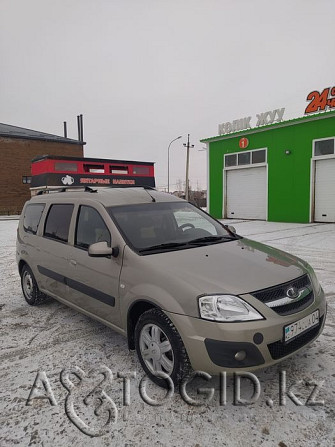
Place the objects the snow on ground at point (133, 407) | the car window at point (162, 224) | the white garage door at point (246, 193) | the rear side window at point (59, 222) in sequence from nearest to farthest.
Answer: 1. the snow on ground at point (133, 407)
2. the car window at point (162, 224)
3. the rear side window at point (59, 222)
4. the white garage door at point (246, 193)

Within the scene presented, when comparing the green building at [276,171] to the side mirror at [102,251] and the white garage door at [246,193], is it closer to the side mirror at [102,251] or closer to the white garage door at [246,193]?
the white garage door at [246,193]

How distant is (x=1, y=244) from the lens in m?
11.3

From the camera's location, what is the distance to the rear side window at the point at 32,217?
4664 mm

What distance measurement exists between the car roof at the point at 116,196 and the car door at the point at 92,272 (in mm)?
160

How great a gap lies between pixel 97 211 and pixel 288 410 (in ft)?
8.27

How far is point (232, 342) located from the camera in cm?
229

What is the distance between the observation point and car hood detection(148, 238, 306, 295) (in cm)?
247

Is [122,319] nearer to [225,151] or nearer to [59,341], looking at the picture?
[59,341]

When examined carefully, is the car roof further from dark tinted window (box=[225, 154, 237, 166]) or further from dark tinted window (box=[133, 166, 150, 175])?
dark tinted window (box=[133, 166, 150, 175])

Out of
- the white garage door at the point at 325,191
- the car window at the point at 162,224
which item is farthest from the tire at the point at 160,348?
the white garage door at the point at 325,191

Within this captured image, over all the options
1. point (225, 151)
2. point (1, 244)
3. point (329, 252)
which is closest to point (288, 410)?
point (329, 252)

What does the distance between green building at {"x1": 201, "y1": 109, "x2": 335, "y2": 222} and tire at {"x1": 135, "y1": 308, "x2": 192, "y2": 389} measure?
48.5ft

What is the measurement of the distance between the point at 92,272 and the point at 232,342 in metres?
1.64

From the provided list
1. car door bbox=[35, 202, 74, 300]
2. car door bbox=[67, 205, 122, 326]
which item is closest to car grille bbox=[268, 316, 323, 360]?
car door bbox=[67, 205, 122, 326]
